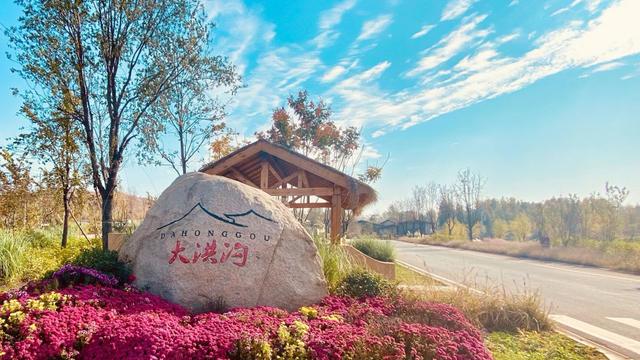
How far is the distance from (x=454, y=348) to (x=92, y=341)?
10.6 ft

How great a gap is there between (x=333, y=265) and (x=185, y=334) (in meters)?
3.66

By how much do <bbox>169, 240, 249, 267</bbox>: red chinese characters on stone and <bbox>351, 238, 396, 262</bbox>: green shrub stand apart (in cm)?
801

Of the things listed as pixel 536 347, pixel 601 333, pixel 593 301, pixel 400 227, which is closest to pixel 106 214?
pixel 536 347

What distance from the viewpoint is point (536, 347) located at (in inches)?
210

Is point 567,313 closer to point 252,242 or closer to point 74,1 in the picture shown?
point 252,242

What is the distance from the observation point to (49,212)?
1573cm

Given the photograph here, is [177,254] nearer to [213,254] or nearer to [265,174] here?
[213,254]

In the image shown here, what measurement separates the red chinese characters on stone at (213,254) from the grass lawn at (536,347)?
3.53m

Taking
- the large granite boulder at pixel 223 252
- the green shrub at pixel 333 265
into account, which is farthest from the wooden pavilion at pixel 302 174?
the large granite boulder at pixel 223 252

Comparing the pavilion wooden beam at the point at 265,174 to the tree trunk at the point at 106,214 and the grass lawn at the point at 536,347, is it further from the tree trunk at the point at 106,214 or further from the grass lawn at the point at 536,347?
the grass lawn at the point at 536,347

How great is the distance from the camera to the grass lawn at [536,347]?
4.96m

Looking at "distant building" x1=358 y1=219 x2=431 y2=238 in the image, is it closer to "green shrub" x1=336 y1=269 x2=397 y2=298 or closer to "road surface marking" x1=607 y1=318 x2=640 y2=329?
"road surface marking" x1=607 y1=318 x2=640 y2=329

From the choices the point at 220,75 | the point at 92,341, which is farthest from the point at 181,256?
the point at 220,75

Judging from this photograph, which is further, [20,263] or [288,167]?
[288,167]
